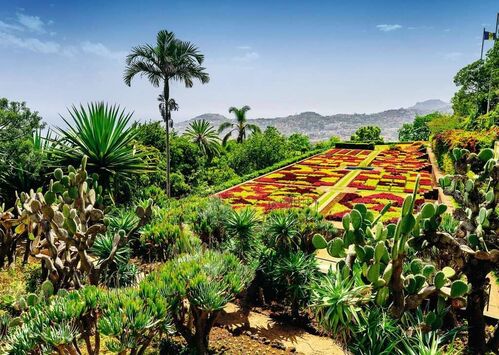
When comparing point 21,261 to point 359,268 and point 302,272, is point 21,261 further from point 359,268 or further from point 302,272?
point 359,268

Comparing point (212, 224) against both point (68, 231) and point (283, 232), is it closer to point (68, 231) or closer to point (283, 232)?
point (283, 232)

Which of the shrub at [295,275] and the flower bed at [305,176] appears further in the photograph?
the flower bed at [305,176]

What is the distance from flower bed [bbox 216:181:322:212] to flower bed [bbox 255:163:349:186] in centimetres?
155

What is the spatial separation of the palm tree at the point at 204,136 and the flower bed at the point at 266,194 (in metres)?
18.7

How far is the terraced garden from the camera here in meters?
17.2

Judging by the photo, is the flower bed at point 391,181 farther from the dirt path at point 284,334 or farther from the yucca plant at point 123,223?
the yucca plant at point 123,223

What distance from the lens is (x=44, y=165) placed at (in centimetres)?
1004

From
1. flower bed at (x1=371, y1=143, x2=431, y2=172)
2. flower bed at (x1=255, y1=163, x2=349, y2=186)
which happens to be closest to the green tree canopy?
flower bed at (x1=371, y1=143, x2=431, y2=172)

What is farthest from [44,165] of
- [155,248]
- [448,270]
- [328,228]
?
[448,270]

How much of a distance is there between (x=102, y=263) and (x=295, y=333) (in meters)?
4.03

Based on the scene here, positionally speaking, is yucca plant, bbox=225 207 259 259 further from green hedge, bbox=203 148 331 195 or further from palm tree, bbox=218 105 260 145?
palm tree, bbox=218 105 260 145

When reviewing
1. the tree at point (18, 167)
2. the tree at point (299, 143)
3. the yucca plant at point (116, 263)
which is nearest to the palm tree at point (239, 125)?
the tree at point (299, 143)

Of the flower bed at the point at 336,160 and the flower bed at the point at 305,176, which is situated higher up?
the flower bed at the point at 336,160

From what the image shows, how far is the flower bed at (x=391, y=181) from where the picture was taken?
2114 cm
